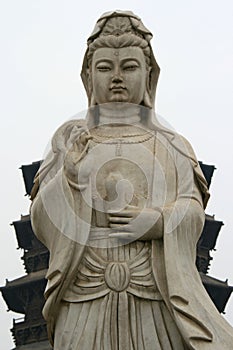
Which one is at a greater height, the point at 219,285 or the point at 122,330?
the point at 122,330

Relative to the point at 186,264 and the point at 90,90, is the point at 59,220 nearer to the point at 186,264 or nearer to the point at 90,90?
the point at 186,264

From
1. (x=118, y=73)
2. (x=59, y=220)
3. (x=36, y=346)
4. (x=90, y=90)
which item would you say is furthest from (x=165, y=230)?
(x=36, y=346)

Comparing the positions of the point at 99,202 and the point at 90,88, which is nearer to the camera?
the point at 99,202

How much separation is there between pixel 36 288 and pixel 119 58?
24072 mm

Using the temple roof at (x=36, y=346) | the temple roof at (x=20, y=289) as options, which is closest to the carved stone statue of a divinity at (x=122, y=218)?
the temple roof at (x=36, y=346)

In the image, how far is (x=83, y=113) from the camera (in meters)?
9.62

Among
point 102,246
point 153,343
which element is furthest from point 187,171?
point 153,343

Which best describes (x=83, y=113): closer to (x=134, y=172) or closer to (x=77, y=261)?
(x=134, y=172)

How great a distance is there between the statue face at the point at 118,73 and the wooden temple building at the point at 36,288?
2261 centimetres

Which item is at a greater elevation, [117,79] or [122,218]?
[117,79]

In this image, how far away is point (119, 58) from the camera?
9289mm

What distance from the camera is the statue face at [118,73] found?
9.30 meters

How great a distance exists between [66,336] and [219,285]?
24.3m

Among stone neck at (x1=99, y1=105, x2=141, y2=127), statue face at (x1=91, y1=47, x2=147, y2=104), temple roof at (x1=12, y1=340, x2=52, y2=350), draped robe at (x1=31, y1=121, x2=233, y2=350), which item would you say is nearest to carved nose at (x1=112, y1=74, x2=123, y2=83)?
statue face at (x1=91, y1=47, x2=147, y2=104)
